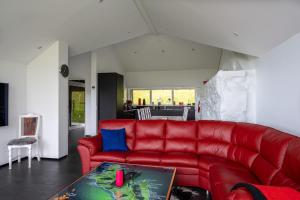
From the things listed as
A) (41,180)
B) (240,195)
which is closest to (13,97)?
(41,180)

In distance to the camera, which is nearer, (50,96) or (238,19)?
(238,19)

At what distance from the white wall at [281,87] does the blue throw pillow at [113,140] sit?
250 centimetres

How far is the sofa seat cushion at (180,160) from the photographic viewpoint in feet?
9.64

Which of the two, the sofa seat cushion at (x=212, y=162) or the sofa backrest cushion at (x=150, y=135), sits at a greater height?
the sofa backrest cushion at (x=150, y=135)

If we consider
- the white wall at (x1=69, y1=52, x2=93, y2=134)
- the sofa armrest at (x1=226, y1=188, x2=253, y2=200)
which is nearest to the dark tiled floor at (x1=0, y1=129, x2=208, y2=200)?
the sofa armrest at (x1=226, y1=188, x2=253, y2=200)

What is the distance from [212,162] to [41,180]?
268 centimetres

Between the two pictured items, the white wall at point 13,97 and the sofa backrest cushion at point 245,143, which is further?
the white wall at point 13,97

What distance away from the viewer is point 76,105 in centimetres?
936

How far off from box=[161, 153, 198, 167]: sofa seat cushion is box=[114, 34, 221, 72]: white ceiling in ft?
17.3

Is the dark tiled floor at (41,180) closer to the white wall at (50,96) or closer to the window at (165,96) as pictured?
the white wall at (50,96)

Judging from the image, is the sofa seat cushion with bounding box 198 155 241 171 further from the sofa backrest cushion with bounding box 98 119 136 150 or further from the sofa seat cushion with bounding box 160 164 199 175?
the sofa backrest cushion with bounding box 98 119 136 150

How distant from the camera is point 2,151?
12.8 ft

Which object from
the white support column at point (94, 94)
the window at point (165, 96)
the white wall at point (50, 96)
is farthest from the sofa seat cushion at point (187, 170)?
the window at point (165, 96)

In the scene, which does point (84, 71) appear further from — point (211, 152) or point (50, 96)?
point (211, 152)
